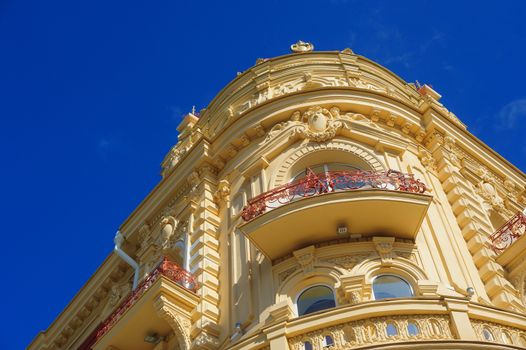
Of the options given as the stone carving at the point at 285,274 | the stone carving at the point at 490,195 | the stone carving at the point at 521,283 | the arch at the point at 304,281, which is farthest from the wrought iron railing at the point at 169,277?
the stone carving at the point at 490,195

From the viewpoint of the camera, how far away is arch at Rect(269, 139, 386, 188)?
1922 cm

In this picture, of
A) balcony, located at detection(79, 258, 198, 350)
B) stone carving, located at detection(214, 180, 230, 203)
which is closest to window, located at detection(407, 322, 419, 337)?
balcony, located at detection(79, 258, 198, 350)

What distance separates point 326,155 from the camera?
19.6 m

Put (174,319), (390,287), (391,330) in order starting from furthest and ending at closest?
(174,319) → (390,287) → (391,330)

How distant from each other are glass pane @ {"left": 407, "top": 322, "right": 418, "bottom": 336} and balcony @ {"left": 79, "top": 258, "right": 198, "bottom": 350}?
542cm

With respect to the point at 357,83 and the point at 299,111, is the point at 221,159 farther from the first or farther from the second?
the point at 357,83

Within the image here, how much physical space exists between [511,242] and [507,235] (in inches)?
13.5

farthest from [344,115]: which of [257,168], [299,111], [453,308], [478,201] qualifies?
[453,308]

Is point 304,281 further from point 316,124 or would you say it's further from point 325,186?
point 316,124

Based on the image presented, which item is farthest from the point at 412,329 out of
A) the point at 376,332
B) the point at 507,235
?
the point at 507,235

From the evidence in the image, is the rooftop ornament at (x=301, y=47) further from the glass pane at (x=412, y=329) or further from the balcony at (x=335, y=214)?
the glass pane at (x=412, y=329)

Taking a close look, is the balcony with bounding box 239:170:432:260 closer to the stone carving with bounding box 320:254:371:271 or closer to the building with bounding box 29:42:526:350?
the building with bounding box 29:42:526:350

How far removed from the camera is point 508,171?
22.8 meters

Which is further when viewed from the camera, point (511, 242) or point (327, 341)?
point (511, 242)
